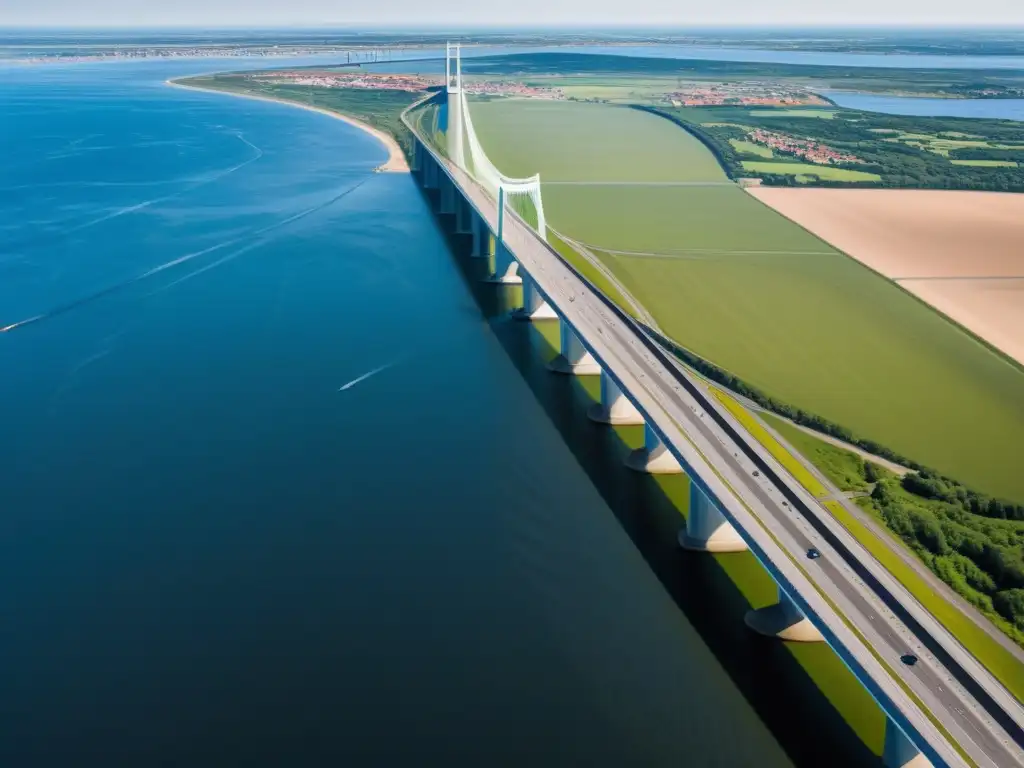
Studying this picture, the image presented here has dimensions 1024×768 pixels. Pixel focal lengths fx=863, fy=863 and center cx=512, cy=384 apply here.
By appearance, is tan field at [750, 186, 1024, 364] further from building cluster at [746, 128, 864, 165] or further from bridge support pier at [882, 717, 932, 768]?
bridge support pier at [882, 717, 932, 768]

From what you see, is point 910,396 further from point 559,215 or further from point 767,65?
point 767,65

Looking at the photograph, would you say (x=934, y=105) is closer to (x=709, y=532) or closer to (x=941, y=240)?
(x=941, y=240)

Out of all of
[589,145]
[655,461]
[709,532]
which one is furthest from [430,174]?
[709,532]

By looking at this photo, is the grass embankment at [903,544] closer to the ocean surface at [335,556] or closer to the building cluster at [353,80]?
the ocean surface at [335,556]

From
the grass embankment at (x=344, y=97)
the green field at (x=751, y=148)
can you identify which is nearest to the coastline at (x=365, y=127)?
the grass embankment at (x=344, y=97)

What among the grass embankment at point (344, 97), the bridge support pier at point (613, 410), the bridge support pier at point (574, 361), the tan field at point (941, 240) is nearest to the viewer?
the bridge support pier at point (613, 410)

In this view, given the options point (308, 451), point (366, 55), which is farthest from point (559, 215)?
point (366, 55)
